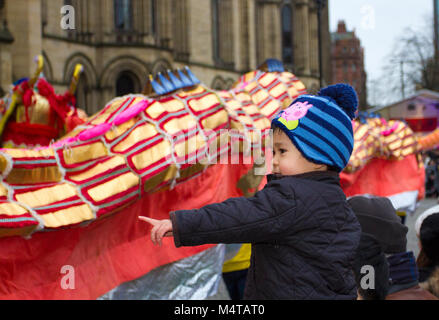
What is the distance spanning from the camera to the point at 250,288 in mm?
1714

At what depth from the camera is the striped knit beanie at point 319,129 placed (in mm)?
1717

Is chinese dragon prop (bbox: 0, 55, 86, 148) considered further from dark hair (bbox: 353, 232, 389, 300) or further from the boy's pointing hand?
the boy's pointing hand

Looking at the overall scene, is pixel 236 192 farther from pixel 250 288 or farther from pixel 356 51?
pixel 356 51

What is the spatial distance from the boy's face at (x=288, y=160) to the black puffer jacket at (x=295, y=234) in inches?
1.3

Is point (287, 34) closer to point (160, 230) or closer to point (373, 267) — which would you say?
point (373, 267)

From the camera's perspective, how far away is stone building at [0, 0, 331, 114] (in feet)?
52.3

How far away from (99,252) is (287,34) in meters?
34.7

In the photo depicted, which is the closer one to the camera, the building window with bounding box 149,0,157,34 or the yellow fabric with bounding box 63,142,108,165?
the yellow fabric with bounding box 63,142,108,165

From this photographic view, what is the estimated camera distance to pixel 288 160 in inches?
68.3

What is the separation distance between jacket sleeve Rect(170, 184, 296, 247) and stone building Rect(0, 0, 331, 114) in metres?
2.96

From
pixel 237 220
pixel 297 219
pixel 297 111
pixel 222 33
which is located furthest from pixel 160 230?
pixel 222 33

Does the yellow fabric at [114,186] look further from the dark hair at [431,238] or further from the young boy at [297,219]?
the dark hair at [431,238]

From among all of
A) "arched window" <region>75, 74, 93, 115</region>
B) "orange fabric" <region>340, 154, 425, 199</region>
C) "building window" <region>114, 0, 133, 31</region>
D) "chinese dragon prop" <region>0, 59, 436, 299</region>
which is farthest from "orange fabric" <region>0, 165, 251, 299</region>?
"building window" <region>114, 0, 133, 31</region>

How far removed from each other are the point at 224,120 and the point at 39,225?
1.63 m
